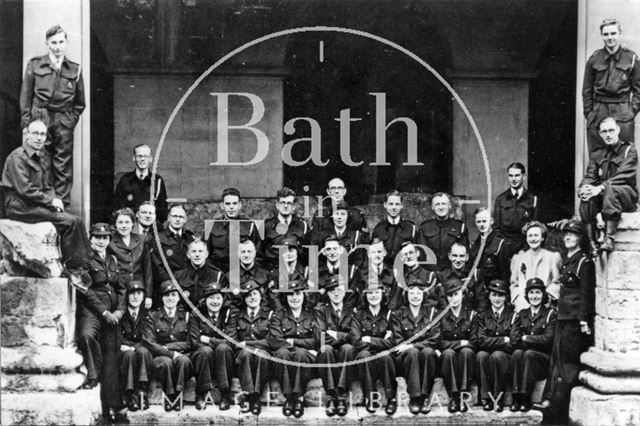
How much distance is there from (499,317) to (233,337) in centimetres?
240

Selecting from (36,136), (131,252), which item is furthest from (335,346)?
(36,136)

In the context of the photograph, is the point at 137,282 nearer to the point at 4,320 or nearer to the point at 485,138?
the point at 4,320

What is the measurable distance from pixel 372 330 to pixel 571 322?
1.76m

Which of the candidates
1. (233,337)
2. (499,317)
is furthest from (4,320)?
(499,317)

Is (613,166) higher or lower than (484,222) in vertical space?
higher

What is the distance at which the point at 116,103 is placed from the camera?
12.2 m

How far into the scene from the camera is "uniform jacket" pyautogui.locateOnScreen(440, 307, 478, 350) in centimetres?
917

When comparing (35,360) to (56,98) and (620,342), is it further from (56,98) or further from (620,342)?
(620,342)

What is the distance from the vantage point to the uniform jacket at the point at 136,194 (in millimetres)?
10242

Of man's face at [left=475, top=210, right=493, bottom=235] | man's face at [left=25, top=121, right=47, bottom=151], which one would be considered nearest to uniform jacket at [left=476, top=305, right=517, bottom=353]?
man's face at [left=475, top=210, right=493, bottom=235]

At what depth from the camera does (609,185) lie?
8.74 metres

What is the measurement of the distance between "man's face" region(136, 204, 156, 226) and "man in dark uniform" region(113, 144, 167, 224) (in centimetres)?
42

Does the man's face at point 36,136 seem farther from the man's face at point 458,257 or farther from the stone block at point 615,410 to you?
the stone block at point 615,410

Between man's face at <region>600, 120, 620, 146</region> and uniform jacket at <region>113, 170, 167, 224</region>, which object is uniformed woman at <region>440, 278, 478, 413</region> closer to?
man's face at <region>600, 120, 620, 146</region>
